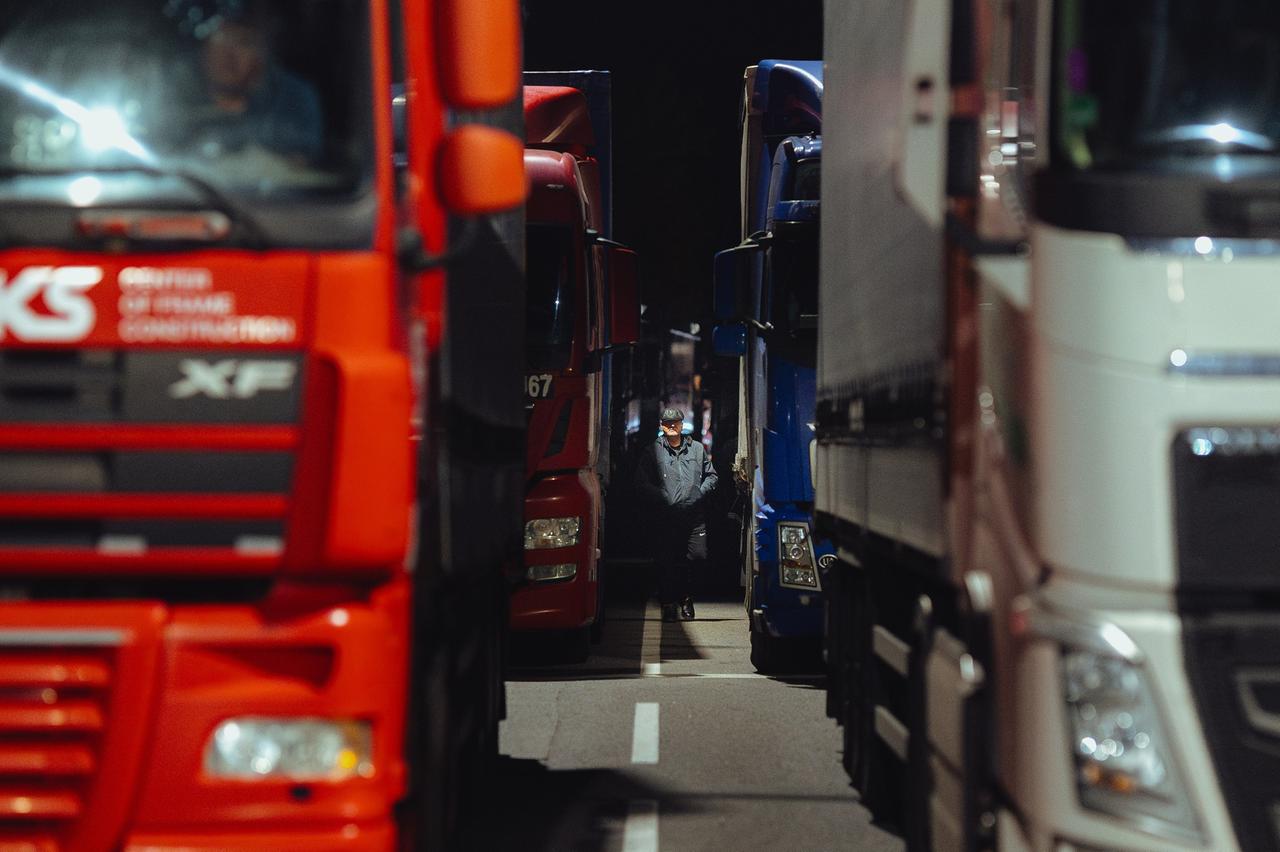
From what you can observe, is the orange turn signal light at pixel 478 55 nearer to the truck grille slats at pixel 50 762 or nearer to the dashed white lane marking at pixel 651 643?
the truck grille slats at pixel 50 762

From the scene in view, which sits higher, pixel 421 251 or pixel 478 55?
pixel 478 55

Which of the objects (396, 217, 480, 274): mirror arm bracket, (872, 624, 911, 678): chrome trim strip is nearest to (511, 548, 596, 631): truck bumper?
(872, 624, 911, 678): chrome trim strip

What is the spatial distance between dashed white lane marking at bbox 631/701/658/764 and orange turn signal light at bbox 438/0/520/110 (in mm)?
4827

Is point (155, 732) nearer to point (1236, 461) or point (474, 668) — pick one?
point (474, 668)

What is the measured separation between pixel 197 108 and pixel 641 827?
390 cm

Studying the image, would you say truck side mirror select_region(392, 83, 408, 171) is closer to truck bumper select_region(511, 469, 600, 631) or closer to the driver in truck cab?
the driver in truck cab

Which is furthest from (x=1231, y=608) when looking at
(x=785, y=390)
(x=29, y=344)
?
(x=785, y=390)

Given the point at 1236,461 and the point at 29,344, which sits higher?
the point at 29,344

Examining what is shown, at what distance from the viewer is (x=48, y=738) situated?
4.23 metres

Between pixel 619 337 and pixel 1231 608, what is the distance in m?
9.45

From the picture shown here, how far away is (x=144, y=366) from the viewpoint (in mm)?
4219

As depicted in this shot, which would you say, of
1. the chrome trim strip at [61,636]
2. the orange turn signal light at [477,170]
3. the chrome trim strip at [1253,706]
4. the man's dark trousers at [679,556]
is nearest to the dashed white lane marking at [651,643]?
the man's dark trousers at [679,556]

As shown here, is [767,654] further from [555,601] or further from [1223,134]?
[1223,134]

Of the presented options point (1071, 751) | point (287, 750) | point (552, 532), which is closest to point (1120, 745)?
point (1071, 751)
